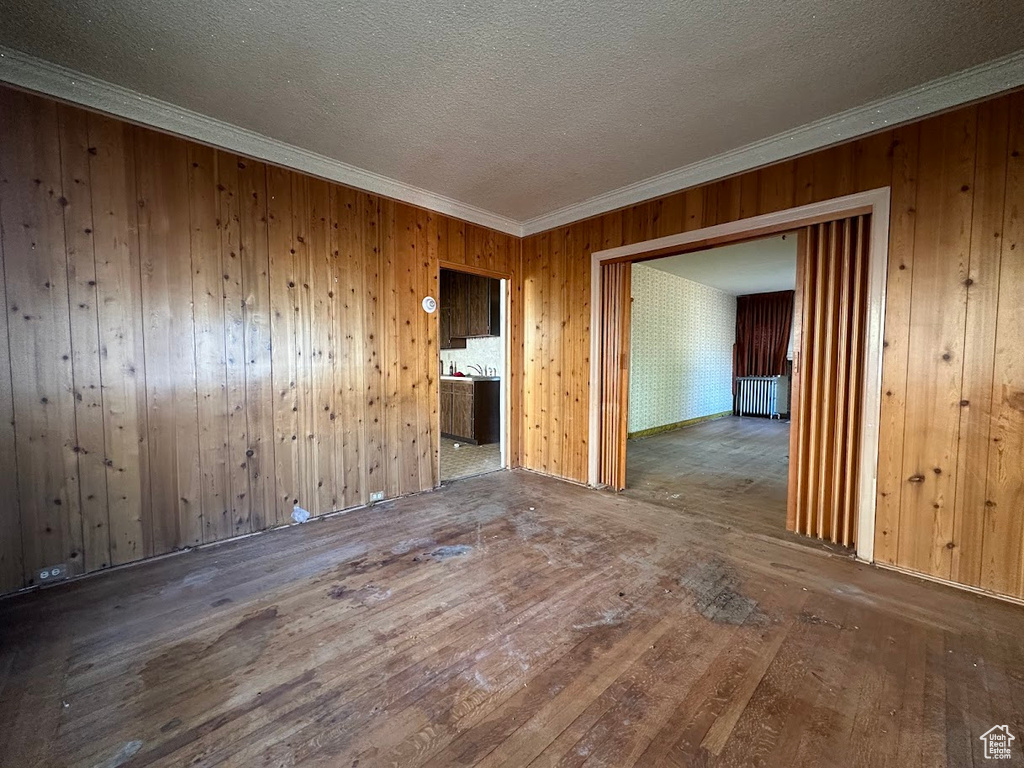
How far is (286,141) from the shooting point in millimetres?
2988

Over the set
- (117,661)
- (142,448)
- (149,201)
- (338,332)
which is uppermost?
(149,201)

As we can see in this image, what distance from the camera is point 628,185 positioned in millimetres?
3688

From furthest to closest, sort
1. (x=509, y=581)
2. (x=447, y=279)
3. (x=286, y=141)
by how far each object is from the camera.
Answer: (x=447, y=279)
(x=286, y=141)
(x=509, y=581)

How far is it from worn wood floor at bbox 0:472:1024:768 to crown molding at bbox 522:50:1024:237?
273 centimetres

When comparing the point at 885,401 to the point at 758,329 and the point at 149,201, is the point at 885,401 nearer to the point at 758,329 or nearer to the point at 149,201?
the point at 149,201

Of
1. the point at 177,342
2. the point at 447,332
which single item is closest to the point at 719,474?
the point at 447,332

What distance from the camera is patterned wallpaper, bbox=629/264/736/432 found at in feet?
22.5

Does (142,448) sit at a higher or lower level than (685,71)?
lower

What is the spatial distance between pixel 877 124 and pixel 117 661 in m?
4.86

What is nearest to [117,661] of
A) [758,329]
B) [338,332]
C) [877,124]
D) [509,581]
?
[509,581]

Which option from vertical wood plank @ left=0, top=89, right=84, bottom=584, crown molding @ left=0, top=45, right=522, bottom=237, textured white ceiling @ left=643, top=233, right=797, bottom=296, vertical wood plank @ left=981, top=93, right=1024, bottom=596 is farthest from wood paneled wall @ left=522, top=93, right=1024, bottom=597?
vertical wood plank @ left=0, top=89, right=84, bottom=584

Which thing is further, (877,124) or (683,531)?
(683,531)

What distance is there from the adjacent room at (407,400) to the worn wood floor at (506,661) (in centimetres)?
2

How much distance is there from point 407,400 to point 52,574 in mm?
2440
